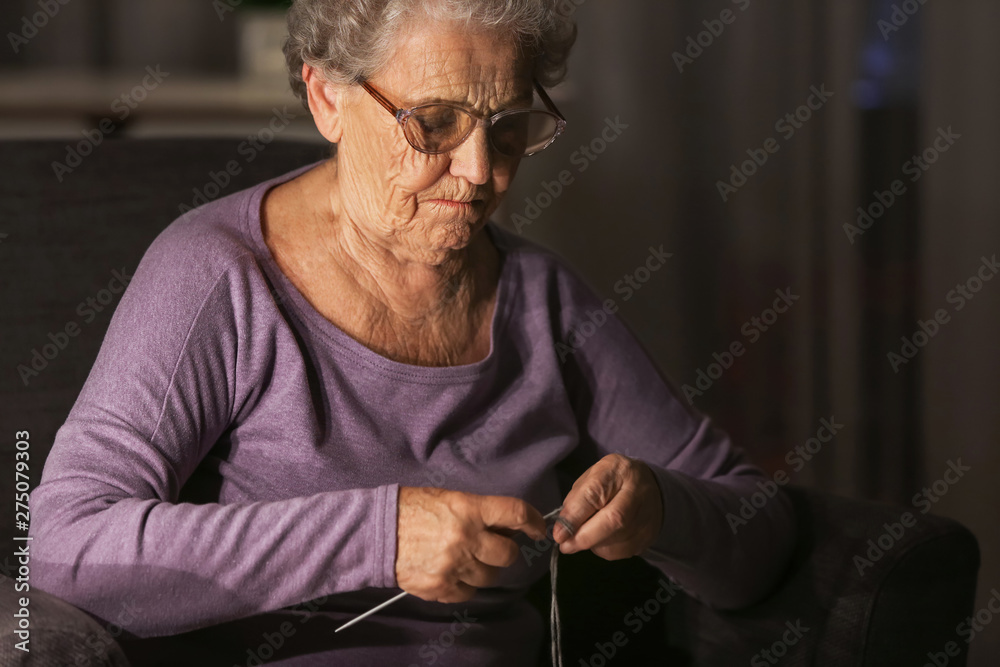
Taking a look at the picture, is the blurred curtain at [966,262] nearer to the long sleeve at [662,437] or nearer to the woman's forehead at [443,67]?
the long sleeve at [662,437]

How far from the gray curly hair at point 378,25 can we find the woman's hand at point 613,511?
502 mm

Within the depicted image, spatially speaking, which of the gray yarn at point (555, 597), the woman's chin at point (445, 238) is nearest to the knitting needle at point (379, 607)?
the gray yarn at point (555, 597)

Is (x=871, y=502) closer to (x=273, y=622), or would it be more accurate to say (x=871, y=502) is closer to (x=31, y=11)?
(x=273, y=622)

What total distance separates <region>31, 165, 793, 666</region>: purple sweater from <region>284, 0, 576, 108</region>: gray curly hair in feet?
0.66

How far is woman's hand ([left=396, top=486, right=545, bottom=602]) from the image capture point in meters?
0.93

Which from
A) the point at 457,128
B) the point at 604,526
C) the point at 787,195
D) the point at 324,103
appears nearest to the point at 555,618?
the point at 604,526

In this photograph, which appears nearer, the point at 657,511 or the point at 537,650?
the point at 657,511

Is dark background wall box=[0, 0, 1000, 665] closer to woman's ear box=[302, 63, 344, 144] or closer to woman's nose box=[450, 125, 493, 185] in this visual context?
woman's ear box=[302, 63, 344, 144]

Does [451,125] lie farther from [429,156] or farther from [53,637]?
[53,637]

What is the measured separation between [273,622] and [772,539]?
0.64 meters

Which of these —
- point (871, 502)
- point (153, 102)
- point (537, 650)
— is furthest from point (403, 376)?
point (153, 102)

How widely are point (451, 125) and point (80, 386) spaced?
57 centimetres

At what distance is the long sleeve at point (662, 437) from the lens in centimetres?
126

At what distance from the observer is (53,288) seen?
3.99ft
